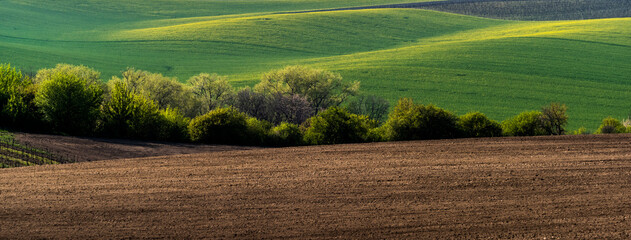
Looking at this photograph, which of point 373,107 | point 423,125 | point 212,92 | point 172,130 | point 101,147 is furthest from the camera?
point 373,107

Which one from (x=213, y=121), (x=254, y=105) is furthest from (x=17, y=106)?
(x=254, y=105)

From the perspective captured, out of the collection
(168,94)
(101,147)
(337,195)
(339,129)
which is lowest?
(101,147)

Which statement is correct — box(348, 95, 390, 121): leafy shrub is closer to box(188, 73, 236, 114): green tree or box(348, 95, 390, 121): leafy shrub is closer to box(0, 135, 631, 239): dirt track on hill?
box(188, 73, 236, 114): green tree

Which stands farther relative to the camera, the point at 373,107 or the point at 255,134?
the point at 373,107

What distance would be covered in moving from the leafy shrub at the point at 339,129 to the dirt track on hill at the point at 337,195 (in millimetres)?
5838

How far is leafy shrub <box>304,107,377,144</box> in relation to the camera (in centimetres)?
3269

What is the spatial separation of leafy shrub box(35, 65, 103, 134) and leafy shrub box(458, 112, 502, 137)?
20776mm

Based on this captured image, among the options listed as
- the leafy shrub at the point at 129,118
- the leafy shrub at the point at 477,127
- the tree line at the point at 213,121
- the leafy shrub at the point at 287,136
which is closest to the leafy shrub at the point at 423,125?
the tree line at the point at 213,121

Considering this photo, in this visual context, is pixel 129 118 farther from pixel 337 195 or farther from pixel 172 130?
pixel 337 195

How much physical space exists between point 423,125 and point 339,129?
4330 mm

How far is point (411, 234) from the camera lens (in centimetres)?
1609

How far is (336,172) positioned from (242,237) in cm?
707

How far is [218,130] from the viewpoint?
3488cm

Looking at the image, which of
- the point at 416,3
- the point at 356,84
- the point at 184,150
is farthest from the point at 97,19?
the point at 184,150
